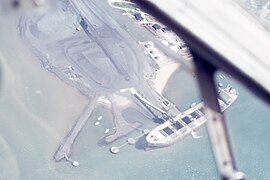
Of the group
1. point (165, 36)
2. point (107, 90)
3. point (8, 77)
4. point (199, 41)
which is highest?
point (199, 41)

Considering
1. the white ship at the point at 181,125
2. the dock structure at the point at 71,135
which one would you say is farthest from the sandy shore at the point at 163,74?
the dock structure at the point at 71,135

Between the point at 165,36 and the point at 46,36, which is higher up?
the point at 165,36

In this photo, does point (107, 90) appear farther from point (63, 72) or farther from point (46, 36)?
point (46, 36)

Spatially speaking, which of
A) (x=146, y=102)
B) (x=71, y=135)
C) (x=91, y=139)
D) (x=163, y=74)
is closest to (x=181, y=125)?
(x=146, y=102)

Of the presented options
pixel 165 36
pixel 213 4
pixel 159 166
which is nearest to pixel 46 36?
pixel 165 36

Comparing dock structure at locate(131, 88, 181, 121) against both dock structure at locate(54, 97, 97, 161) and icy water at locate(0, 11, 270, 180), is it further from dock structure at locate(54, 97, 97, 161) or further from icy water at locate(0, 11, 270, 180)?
dock structure at locate(54, 97, 97, 161)
